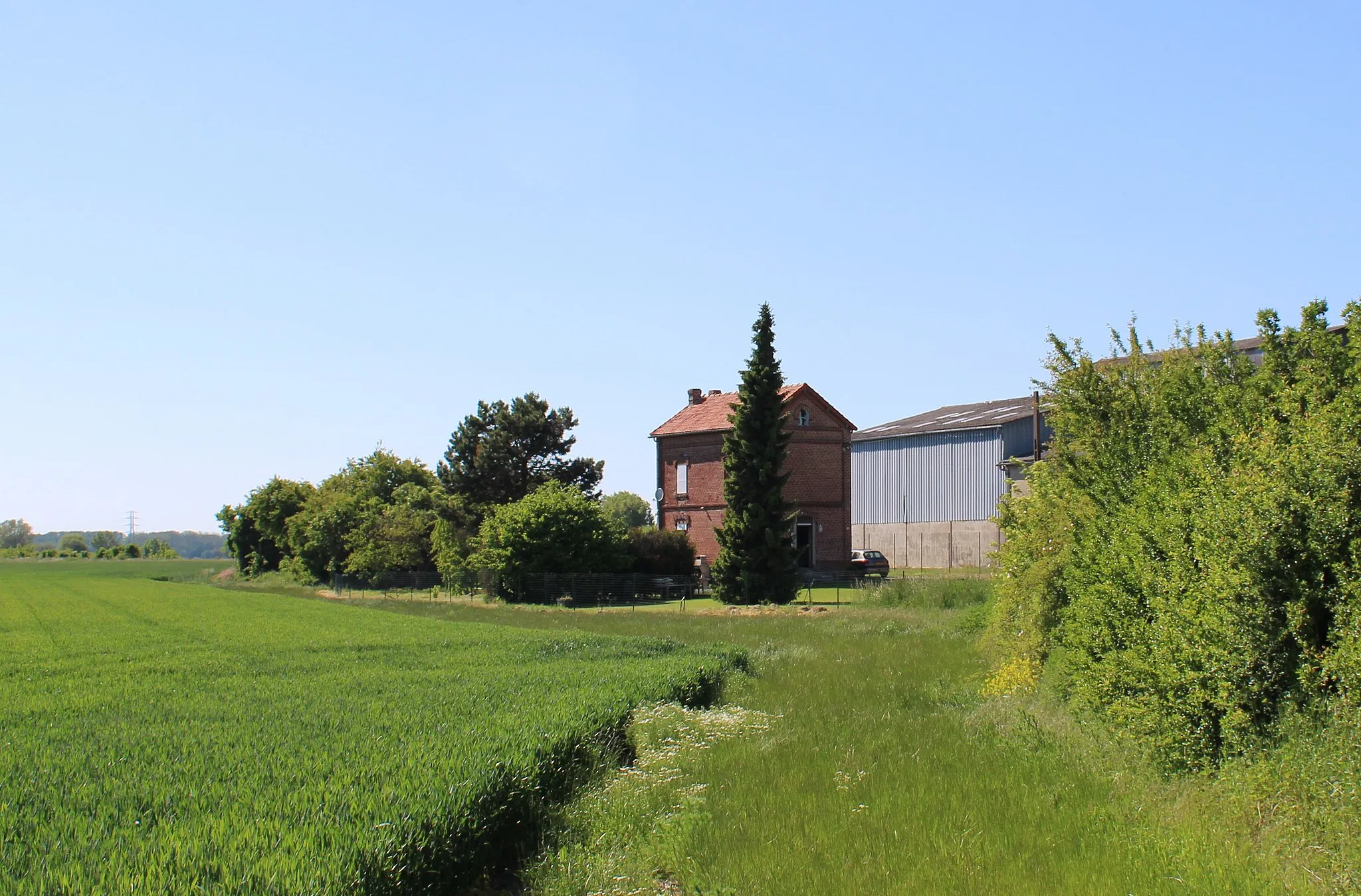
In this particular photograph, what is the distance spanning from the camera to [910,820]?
9.27 m

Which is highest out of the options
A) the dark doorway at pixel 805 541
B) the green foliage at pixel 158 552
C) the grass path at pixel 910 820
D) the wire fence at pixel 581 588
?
the dark doorway at pixel 805 541

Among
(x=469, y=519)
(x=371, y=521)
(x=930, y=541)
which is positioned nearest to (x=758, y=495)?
(x=930, y=541)

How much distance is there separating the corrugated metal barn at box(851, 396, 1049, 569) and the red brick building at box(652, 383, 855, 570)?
676cm

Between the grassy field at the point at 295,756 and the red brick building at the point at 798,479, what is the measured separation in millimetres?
32371

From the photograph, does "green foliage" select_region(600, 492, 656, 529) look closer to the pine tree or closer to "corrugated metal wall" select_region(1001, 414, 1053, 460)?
"corrugated metal wall" select_region(1001, 414, 1053, 460)

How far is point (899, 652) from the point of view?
971 inches

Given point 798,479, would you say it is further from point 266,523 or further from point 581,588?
point 266,523

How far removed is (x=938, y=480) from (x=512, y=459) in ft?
102

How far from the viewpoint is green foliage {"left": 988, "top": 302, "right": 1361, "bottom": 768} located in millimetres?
8148

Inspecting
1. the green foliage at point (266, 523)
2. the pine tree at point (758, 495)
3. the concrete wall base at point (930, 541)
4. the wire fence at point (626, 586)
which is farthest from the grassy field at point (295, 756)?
the green foliage at point (266, 523)

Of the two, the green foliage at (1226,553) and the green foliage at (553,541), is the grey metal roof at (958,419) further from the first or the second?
the green foliage at (1226,553)

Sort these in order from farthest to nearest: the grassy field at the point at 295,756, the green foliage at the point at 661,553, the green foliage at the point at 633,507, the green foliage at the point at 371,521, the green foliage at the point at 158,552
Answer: the green foliage at the point at 158,552
the green foliage at the point at 633,507
the green foliage at the point at 371,521
the green foliage at the point at 661,553
the grassy field at the point at 295,756

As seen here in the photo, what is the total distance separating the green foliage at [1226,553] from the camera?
8148mm

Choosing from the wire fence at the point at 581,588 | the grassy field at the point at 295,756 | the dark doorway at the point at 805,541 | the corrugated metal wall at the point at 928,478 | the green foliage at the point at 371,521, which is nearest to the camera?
the grassy field at the point at 295,756
